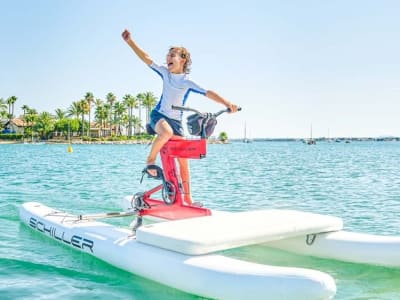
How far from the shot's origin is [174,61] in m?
6.38

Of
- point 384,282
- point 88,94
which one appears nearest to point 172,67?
point 384,282

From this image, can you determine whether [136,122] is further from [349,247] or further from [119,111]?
[349,247]

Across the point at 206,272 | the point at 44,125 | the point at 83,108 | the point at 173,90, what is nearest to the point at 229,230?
the point at 206,272

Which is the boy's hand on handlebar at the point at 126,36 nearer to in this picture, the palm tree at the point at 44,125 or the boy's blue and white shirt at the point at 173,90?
the boy's blue and white shirt at the point at 173,90

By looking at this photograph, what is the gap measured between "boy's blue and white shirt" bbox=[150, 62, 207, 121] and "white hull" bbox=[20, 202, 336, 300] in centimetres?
155

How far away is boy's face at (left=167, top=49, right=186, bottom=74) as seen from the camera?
6.38 m

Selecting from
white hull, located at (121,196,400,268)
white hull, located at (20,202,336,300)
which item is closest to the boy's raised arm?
white hull, located at (20,202,336,300)

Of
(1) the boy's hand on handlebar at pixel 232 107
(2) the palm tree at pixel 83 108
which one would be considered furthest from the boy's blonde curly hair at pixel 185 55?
(2) the palm tree at pixel 83 108

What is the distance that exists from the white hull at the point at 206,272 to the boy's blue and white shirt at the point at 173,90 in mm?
1547

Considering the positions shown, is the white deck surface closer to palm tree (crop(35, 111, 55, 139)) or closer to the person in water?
the person in water

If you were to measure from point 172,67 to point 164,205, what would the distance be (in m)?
1.67

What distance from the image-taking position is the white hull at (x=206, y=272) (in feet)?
12.6

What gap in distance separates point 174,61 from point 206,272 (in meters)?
2.99

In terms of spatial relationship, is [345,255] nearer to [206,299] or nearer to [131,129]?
[206,299]
